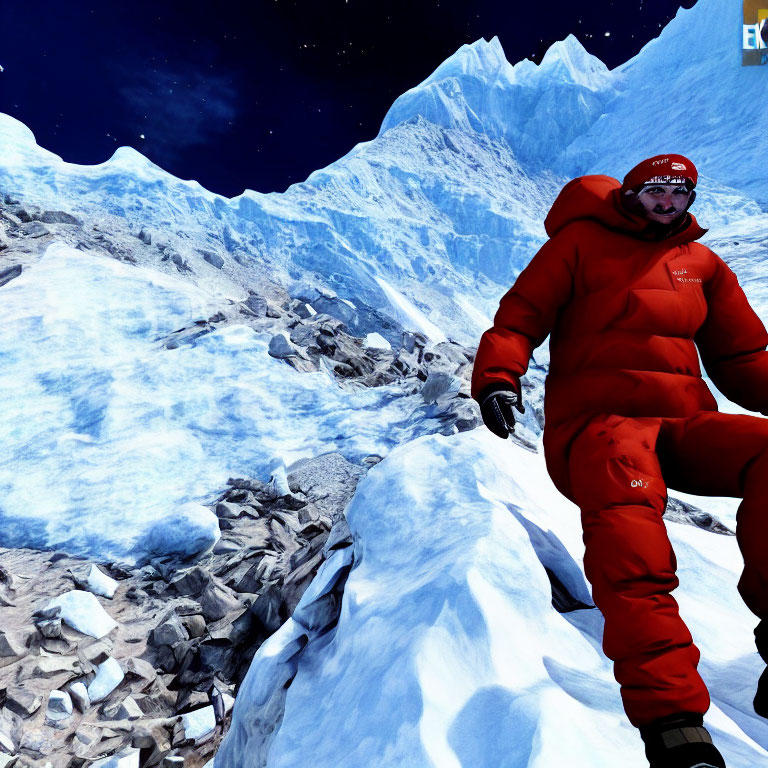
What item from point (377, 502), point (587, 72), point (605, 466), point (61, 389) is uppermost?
point (587, 72)

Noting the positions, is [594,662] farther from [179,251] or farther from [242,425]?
[179,251]

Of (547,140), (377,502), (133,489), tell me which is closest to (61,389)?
(133,489)

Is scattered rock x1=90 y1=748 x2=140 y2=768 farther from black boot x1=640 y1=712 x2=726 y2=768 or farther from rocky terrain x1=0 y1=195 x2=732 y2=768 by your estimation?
black boot x1=640 y1=712 x2=726 y2=768

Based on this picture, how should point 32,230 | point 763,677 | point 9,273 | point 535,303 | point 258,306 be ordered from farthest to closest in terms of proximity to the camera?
point 32,230 < point 258,306 < point 9,273 < point 535,303 < point 763,677

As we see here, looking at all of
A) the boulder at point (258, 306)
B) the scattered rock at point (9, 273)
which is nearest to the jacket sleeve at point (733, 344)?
the boulder at point (258, 306)

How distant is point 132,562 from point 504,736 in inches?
131

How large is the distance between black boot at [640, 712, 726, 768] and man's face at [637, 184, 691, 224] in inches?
47.0

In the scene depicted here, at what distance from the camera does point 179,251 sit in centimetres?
1332

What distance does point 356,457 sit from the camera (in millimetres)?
4738

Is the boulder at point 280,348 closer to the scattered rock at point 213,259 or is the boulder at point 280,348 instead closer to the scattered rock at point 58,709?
the scattered rock at point 58,709

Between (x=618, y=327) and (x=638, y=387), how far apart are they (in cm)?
18

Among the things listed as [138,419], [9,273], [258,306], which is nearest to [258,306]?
[258,306]

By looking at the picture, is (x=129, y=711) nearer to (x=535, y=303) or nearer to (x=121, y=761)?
(x=121, y=761)

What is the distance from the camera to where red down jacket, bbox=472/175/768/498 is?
1.36 metres
